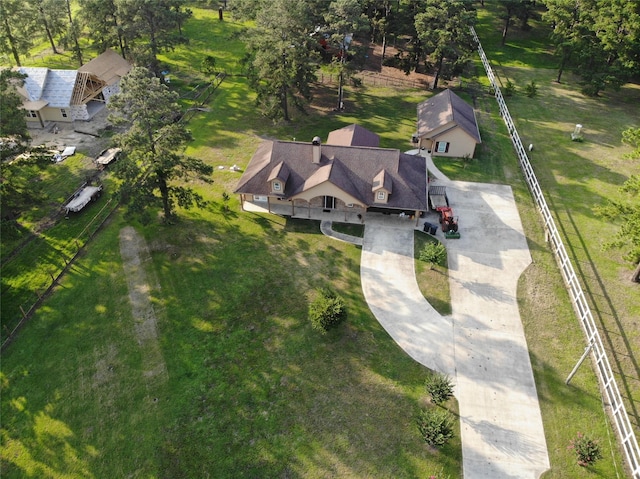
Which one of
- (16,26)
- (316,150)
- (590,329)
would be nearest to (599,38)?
(316,150)

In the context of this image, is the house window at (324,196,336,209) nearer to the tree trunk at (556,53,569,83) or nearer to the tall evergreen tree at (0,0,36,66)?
the tree trunk at (556,53,569,83)

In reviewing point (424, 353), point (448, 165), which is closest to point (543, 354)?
point (424, 353)

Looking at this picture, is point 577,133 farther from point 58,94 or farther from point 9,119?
point 58,94

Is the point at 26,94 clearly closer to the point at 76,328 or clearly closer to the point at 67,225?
the point at 67,225

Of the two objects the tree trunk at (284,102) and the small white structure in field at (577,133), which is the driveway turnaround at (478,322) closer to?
the small white structure in field at (577,133)

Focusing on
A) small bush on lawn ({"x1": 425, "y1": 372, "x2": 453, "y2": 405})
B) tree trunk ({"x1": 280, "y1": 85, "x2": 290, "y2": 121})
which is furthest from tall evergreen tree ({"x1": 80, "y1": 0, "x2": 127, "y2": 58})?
small bush on lawn ({"x1": 425, "y1": 372, "x2": 453, "y2": 405})

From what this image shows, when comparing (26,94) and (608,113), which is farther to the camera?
(608,113)
